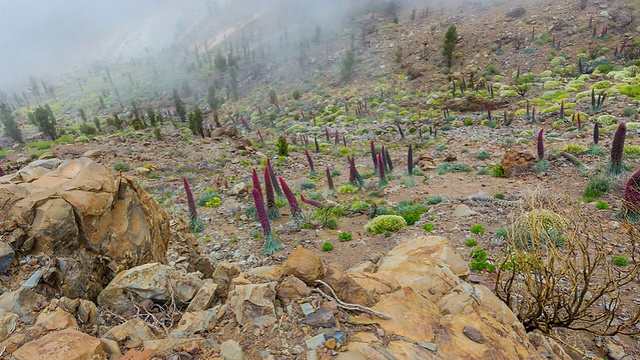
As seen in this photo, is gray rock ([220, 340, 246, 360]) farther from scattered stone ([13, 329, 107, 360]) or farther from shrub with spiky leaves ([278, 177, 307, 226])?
shrub with spiky leaves ([278, 177, 307, 226])

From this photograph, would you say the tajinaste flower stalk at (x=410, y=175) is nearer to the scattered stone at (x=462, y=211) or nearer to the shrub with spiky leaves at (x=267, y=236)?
the scattered stone at (x=462, y=211)

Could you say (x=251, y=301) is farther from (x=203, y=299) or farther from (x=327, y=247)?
(x=327, y=247)

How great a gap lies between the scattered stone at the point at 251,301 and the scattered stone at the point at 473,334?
6.08ft

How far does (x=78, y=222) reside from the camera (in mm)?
4062

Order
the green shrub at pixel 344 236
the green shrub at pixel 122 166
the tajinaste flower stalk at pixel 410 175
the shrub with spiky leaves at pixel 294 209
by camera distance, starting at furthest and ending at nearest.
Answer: the green shrub at pixel 122 166, the tajinaste flower stalk at pixel 410 175, the shrub with spiky leaves at pixel 294 209, the green shrub at pixel 344 236

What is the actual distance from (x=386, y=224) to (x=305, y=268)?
18.3 feet

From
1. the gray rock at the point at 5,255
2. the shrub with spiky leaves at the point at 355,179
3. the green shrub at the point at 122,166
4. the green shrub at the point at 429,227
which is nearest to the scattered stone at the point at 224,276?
the gray rock at the point at 5,255

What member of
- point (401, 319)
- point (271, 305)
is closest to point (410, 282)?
point (401, 319)

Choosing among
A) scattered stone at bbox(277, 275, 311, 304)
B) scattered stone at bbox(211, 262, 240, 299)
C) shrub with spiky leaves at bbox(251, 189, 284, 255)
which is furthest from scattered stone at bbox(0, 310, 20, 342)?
shrub with spiky leaves at bbox(251, 189, 284, 255)

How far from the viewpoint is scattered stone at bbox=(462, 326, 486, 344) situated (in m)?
2.95

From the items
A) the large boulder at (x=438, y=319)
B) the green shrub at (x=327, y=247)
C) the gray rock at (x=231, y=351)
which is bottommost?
the green shrub at (x=327, y=247)

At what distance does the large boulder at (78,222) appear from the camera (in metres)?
3.63

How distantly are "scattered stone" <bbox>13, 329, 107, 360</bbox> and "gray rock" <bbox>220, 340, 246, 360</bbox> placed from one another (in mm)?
893

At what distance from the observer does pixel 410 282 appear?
4047mm
